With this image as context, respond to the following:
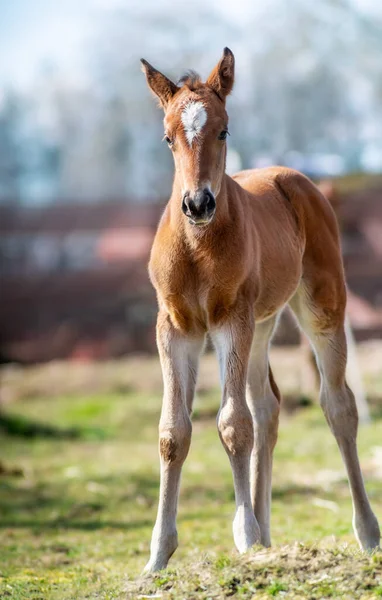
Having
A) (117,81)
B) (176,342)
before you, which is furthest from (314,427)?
(117,81)

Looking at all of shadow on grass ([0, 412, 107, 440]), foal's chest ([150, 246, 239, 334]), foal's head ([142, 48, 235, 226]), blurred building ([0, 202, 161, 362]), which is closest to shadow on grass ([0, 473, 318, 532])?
shadow on grass ([0, 412, 107, 440])

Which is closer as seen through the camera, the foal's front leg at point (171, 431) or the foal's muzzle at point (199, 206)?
the foal's muzzle at point (199, 206)

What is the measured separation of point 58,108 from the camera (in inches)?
2160

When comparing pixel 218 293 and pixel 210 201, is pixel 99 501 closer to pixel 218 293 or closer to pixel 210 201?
pixel 218 293

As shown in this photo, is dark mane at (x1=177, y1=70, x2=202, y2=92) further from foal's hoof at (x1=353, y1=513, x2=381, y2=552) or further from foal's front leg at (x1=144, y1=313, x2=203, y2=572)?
foal's hoof at (x1=353, y1=513, x2=381, y2=552)

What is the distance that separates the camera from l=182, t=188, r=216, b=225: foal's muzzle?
530 cm

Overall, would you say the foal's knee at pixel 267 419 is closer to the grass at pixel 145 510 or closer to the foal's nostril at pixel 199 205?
the grass at pixel 145 510

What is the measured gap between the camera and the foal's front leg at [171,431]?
18.8 ft

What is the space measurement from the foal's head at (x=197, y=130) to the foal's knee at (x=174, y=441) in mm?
1283

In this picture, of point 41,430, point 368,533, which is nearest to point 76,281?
point 41,430

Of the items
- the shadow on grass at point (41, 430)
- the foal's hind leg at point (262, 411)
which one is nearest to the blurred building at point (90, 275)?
the shadow on grass at point (41, 430)

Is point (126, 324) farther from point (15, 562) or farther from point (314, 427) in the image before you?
point (15, 562)

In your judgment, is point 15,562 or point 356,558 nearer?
point 356,558

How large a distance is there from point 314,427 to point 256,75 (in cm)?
3348
